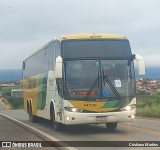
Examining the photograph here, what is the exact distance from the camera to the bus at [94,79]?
16203 millimetres

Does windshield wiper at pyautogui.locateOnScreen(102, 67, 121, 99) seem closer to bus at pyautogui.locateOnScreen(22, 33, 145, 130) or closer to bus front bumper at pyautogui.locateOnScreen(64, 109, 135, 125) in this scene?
bus at pyautogui.locateOnScreen(22, 33, 145, 130)

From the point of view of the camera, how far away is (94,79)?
53.9 ft

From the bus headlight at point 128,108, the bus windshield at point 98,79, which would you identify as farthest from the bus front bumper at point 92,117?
the bus windshield at point 98,79

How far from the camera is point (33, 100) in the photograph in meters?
24.6

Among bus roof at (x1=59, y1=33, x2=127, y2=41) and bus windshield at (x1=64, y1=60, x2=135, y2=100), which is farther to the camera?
bus roof at (x1=59, y1=33, x2=127, y2=41)

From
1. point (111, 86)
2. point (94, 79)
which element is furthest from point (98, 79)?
point (111, 86)

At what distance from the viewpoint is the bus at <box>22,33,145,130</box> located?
16203mm

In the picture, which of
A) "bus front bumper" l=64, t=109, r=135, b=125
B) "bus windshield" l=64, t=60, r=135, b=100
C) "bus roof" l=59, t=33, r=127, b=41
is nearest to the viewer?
"bus front bumper" l=64, t=109, r=135, b=125

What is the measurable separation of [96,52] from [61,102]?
214cm


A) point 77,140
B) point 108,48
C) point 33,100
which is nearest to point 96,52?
point 108,48

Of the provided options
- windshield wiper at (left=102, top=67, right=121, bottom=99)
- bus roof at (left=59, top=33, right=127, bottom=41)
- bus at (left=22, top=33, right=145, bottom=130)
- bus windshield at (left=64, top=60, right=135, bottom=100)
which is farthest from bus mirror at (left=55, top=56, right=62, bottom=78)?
windshield wiper at (left=102, top=67, right=121, bottom=99)

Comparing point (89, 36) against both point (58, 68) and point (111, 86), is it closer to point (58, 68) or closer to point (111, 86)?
point (58, 68)

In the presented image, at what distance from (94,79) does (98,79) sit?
0.14m

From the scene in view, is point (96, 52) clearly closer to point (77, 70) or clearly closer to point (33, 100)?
point (77, 70)
